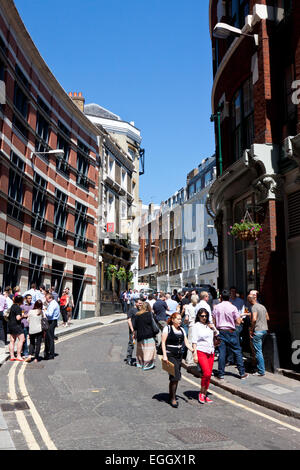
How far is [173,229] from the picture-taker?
63531mm

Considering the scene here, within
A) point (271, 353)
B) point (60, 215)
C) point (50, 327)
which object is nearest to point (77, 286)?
point (60, 215)

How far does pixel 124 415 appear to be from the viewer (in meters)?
7.52

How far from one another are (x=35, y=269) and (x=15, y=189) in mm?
4810

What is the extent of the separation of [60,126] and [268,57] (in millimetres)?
20162

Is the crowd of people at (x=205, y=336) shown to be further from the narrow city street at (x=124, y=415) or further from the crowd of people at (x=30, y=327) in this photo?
the crowd of people at (x=30, y=327)

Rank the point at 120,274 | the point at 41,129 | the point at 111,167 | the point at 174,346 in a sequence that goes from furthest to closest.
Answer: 1. the point at 111,167
2. the point at 120,274
3. the point at 41,129
4. the point at 174,346

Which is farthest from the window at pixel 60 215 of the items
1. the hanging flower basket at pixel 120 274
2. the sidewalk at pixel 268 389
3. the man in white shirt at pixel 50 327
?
the sidewalk at pixel 268 389

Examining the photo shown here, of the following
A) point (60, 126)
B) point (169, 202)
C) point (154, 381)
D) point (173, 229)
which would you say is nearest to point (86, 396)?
point (154, 381)

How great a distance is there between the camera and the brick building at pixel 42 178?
74.9ft

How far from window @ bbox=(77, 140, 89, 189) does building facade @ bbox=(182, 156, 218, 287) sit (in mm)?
18366

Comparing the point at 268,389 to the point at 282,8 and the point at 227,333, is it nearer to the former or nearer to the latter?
the point at 227,333

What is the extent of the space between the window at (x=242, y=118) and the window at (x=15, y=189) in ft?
38.3

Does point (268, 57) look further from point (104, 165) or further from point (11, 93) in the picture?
point (104, 165)

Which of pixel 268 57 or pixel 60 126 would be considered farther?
pixel 60 126
